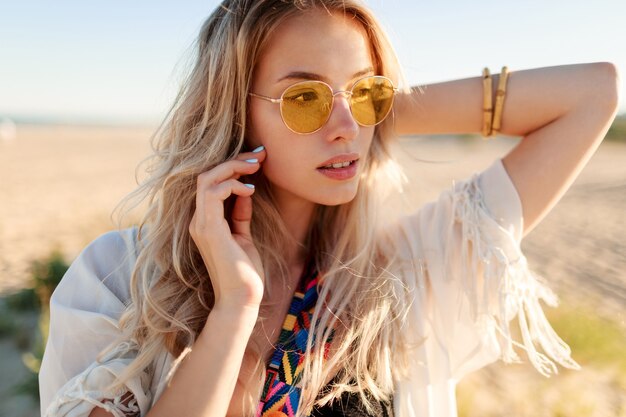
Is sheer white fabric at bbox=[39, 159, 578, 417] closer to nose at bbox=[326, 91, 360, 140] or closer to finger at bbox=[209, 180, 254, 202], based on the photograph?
finger at bbox=[209, 180, 254, 202]

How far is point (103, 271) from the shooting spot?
1.93 m

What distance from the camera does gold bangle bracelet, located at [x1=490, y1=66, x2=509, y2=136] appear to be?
2.07 m

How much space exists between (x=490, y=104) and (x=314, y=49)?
808 mm

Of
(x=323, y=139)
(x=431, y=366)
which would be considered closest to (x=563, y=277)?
(x=431, y=366)

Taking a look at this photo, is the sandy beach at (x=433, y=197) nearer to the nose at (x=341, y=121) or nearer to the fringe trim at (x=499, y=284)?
the fringe trim at (x=499, y=284)

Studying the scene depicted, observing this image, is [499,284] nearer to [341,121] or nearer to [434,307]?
[434,307]

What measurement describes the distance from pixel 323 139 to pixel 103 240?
97 centimetres

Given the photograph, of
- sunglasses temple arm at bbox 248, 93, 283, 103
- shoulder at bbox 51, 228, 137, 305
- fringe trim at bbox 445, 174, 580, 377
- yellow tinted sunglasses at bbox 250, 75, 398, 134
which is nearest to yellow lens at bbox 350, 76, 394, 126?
yellow tinted sunglasses at bbox 250, 75, 398, 134

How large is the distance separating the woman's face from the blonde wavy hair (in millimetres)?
51

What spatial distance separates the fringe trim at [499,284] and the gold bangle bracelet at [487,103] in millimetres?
266

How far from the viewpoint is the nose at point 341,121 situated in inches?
73.1

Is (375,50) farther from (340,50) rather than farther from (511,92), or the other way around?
(511,92)

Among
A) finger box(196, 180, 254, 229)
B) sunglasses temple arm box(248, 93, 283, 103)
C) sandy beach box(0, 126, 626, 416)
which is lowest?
sandy beach box(0, 126, 626, 416)

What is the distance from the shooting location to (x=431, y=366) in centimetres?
208
